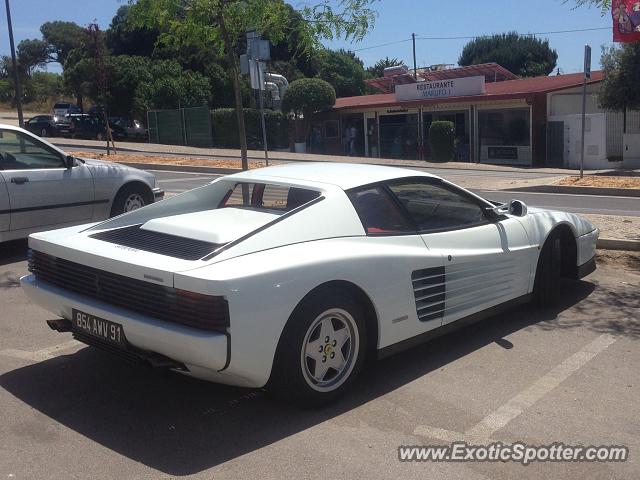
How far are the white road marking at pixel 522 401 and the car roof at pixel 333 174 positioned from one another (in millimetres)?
1665

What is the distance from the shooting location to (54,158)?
8477 mm

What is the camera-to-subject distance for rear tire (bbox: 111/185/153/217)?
9.00m

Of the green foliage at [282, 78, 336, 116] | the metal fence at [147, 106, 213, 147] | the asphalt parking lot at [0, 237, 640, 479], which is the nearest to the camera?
the asphalt parking lot at [0, 237, 640, 479]

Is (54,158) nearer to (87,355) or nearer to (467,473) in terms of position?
(87,355)

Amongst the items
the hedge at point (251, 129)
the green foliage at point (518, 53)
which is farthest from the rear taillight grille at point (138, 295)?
the green foliage at point (518, 53)

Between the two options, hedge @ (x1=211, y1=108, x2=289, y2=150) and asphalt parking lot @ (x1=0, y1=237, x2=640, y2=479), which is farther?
hedge @ (x1=211, y1=108, x2=289, y2=150)

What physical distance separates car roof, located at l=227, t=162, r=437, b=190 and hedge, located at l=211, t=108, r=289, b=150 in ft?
102

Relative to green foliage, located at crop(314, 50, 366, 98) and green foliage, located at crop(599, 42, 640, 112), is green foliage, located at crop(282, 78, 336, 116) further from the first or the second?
green foliage, located at crop(314, 50, 366, 98)

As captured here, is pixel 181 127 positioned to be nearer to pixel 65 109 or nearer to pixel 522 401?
pixel 65 109

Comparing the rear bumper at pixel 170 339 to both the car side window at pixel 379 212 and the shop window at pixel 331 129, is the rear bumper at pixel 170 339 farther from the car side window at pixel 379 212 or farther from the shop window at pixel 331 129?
the shop window at pixel 331 129

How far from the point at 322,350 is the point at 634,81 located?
24.8m

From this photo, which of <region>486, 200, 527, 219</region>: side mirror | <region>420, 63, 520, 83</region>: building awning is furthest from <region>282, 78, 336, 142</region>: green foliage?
<region>486, 200, 527, 219</region>: side mirror

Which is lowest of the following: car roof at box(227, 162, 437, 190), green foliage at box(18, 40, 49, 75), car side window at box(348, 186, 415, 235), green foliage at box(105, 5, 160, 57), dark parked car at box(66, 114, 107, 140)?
car side window at box(348, 186, 415, 235)

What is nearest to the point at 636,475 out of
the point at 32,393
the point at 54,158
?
the point at 32,393
